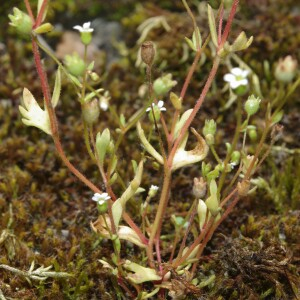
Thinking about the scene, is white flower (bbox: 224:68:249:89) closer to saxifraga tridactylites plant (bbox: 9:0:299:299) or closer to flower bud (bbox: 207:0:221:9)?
saxifraga tridactylites plant (bbox: 9:0:299:299)

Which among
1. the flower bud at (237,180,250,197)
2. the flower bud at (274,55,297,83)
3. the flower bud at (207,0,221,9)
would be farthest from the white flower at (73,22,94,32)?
the flower bud at (237,180,250,197)

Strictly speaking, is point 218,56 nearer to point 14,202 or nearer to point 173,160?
point 173,160

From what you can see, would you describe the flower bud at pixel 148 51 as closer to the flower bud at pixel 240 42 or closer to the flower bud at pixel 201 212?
the flower bud at pixel 240 42

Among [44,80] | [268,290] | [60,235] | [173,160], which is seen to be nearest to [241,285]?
[268,290]

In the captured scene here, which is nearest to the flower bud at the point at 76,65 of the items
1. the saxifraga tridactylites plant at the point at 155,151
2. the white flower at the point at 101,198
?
the saxifraga tridactylites plant at the point at 155,151

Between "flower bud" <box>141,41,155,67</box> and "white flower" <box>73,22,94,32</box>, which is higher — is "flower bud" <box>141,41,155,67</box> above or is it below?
below

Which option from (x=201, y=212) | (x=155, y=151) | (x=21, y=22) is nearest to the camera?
(x=21, y=22)

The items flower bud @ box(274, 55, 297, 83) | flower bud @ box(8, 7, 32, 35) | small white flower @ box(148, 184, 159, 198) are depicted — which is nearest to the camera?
flower bud @ box(274, 55, 297, 83)

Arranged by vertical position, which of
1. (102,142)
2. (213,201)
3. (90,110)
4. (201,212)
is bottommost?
(201,212)

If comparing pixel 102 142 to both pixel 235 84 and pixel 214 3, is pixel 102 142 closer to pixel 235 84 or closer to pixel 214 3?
pixel 235 84

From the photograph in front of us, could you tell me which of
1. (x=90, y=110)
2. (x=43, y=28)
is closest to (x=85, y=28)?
(x=43, y=28)

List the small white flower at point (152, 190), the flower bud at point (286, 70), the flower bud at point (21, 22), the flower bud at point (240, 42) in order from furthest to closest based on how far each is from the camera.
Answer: the small white flower at point (152, 190)
the flower bud at point (240, 42)
the flower bud at point (21, 22)
the flower bud at point (286, 70)
